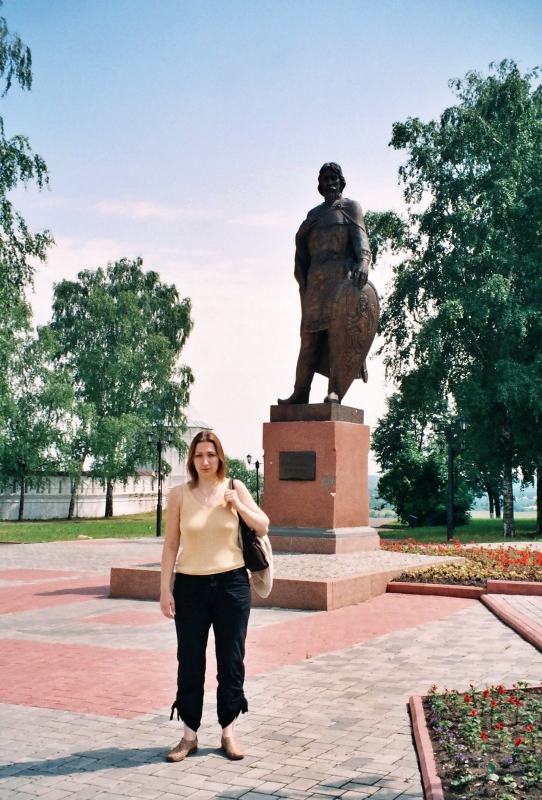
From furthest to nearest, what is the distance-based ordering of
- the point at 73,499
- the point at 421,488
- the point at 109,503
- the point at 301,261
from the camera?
the point at 109,503 < the point at 73,499 < the point at 421,488 < the point at 301,261

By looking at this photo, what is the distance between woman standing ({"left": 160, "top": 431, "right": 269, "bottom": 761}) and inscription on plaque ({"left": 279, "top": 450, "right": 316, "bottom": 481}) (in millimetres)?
7714

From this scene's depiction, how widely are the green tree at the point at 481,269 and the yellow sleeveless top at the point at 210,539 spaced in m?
21.1

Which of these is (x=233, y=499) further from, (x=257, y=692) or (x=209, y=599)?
(x=257, y=692)

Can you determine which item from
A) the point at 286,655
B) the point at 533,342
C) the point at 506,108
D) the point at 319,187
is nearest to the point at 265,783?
the point at 286,655

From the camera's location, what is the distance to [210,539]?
4418 millimetres

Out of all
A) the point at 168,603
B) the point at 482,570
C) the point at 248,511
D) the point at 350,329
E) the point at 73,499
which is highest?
the point at 350,329

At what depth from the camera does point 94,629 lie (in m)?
8.55

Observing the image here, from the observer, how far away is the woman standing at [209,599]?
173 inches

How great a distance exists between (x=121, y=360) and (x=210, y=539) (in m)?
38.6

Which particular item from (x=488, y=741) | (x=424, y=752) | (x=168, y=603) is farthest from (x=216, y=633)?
(x=488, y=741)

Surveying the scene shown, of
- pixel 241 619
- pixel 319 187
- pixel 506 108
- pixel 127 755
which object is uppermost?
pixel 506 108

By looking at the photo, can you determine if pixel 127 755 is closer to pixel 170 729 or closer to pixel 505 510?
pixel 170 729

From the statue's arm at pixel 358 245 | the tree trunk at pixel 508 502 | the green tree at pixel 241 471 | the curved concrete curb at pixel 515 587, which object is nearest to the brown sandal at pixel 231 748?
the curved concrete curb at pixel 515 587

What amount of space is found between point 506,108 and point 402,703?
83.0 ft
